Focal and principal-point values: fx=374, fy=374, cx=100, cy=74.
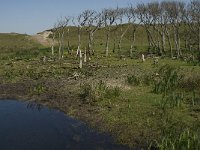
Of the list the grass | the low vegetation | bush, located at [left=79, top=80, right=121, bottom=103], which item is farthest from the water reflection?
bush, located at [left=79, top=80, right=121, bottom=103]

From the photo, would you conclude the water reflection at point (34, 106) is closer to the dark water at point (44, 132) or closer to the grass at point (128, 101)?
the dark water at point (44, 132)

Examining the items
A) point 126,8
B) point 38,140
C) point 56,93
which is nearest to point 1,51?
point 126,8

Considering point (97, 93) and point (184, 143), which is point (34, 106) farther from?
point (184, 143)

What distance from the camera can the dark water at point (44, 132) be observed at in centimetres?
1909

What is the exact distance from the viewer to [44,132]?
2219 centimetres

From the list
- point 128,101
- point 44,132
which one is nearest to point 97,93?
point 128,101

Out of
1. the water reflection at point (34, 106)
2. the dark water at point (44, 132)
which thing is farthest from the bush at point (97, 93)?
the water reflection at point (34, 106)

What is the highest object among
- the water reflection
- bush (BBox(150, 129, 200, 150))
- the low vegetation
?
bush (BBox(150, 129, 200, 150))

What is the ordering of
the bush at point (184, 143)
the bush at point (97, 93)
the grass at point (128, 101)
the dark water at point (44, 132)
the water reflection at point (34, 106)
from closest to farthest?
the bush at point (184, 143) < the dark water at point (44, 132) < the grass at point (128, 101) < the bush at point (97, 93) < the water reflection at point (34, 106)

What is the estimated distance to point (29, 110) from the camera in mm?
28391

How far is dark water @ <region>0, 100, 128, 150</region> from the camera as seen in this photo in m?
19.1

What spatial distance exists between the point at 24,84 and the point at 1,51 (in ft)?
138

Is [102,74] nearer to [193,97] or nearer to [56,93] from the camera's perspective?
[56,93]

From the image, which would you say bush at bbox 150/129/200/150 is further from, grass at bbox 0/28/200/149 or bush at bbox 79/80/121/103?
bush at bbox 79/80/121/103
